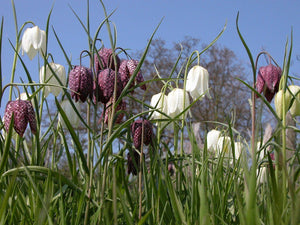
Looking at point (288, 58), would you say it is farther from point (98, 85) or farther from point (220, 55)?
point (220, 55)

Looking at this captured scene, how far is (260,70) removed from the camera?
142 centimetres

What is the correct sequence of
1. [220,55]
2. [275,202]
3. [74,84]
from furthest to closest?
1. [220,55]
2. [74,84]
3. [275,202]

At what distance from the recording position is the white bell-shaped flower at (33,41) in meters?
1.98

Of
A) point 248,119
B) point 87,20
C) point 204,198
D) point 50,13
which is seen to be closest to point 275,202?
point 204,198

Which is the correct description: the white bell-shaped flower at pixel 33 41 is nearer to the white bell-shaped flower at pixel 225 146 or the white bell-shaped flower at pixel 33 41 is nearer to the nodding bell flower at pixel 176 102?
the nodding bell flower at pixel 176 102

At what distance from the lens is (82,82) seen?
116 centimetres

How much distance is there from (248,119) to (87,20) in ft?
36.1

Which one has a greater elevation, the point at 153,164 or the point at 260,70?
the point at 260,70

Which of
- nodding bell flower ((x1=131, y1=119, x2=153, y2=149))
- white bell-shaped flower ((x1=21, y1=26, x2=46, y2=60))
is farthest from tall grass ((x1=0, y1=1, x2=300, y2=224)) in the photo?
white bell-shaped flower ((x1=21, y1=26, x2=46, y2=60))

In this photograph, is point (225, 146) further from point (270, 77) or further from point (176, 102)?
point (270, 77)

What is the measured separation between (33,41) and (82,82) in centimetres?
95

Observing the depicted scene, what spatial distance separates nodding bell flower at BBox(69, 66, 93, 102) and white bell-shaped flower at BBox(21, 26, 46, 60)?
849 millimetres

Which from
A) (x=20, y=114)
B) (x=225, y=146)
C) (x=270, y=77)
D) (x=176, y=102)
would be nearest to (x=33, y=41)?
(x=176, y=102)

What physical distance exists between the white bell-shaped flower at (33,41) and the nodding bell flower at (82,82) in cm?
85
